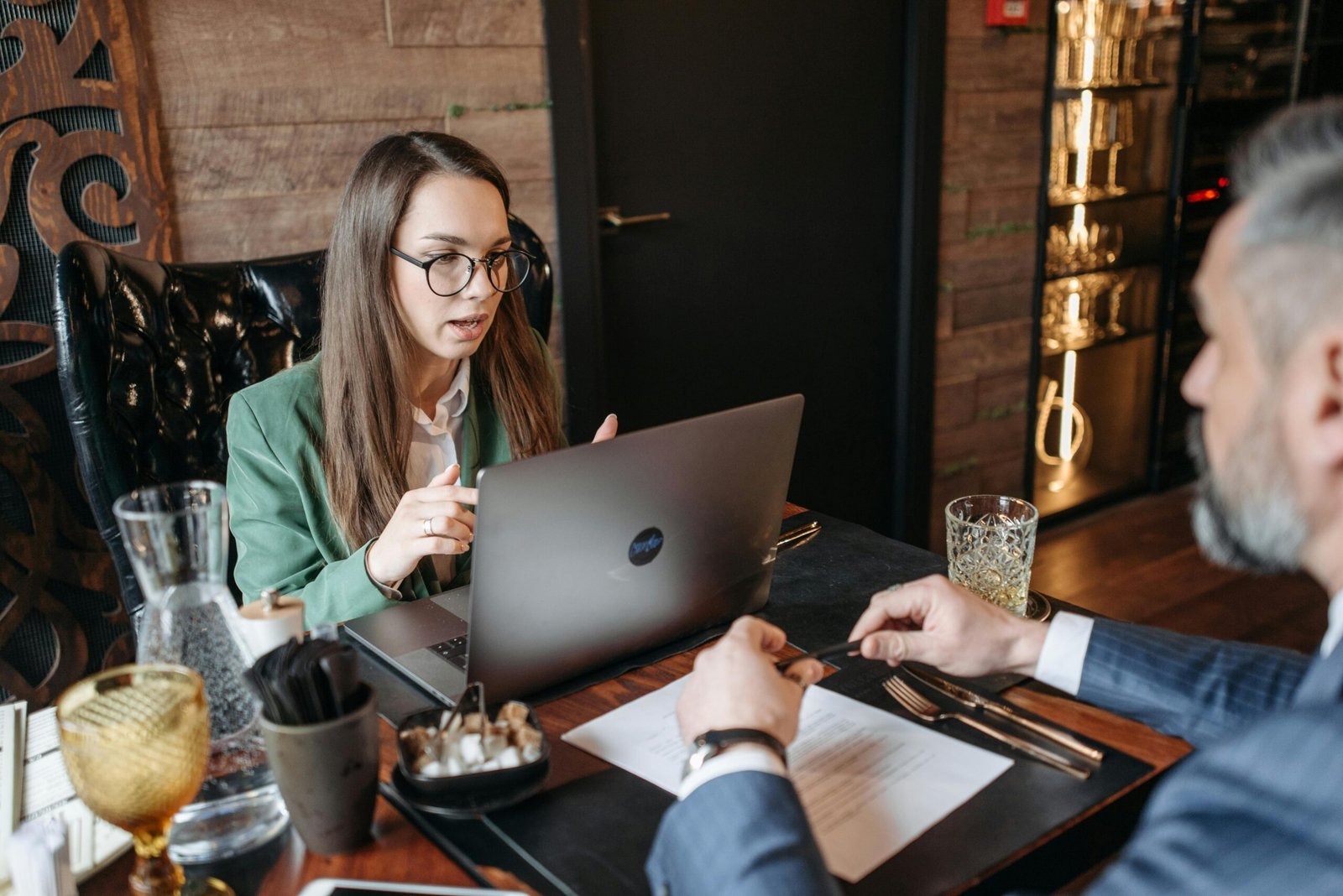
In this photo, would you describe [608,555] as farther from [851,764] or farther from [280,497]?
[280,497]

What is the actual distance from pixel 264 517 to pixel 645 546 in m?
0.66

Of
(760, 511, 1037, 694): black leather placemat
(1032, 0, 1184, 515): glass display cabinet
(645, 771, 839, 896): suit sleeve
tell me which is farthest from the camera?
(1032, 0, 1184, 515): glass display cabinet

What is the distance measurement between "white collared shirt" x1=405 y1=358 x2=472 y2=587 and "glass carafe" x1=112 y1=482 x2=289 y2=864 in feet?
2.47

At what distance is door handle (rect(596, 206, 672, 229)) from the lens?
2729mm

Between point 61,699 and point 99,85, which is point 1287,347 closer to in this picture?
point 61,699

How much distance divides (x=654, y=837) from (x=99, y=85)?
1.77 m

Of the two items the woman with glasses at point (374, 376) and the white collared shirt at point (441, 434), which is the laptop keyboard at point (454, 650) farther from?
the white collared shirt at point (441, 434)

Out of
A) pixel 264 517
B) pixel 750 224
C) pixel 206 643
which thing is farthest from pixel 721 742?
pixel 750 224

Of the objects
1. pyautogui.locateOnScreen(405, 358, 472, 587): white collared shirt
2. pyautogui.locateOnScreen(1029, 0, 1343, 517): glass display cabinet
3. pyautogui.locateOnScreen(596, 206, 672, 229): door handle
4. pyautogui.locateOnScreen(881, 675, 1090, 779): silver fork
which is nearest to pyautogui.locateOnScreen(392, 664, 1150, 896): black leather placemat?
pyautogui.locateOnScreen(881, 675, 1090, 779): silver fork

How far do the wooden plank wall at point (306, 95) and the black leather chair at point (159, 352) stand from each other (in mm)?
474

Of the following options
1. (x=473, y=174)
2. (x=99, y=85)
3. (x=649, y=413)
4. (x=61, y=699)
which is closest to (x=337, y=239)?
(x=473, y=174)

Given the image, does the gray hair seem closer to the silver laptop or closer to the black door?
the silver laptop

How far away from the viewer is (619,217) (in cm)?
276

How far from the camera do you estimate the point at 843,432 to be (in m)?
3.40
